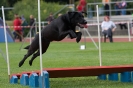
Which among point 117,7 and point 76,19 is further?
point 117,7

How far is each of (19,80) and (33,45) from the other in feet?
4.01

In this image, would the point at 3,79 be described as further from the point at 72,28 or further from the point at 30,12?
the point at 30,12

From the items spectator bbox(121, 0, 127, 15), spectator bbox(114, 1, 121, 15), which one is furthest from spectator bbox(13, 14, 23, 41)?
spectator bbox(121, 0, 127, 15)

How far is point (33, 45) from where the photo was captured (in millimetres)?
12398

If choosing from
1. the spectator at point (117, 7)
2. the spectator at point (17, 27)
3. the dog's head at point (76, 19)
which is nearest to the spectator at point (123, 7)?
the spectator at point (117, 7)

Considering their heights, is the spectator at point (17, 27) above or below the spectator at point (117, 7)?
below

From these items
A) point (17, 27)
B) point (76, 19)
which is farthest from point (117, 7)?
point (76, 19)

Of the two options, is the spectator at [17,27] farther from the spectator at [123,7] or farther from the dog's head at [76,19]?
the dog's head at [76,19]

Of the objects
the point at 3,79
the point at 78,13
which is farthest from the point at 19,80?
the point at 78,13

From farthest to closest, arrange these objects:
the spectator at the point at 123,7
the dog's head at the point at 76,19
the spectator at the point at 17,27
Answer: the spectator at the point at 123,7
the spectator at the point at 17,27
the dog's head at the point at 76,19

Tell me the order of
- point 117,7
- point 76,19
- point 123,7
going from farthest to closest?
point 117,7, point 123,7, point 76,19

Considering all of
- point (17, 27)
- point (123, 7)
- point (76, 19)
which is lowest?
point (17, 27)

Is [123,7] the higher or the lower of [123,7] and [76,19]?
the higher

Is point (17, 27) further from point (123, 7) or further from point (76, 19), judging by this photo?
point (76, 19)
